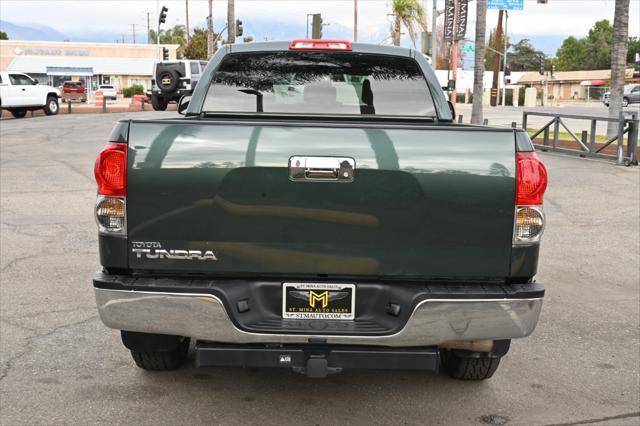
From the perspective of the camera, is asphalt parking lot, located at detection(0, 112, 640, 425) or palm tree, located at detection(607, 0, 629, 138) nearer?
asphalt parking lot, located at detection(0, 112, 640, 425)

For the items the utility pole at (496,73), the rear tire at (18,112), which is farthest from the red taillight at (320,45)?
the utility pole at (496,73)

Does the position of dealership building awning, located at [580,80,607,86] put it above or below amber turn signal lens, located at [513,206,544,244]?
above

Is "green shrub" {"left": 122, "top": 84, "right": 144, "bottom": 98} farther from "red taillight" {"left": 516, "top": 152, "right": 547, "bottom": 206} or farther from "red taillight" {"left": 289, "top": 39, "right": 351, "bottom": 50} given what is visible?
"red taillight" {"left": 516, "top": 152, "right": 547, "bottom": 206}

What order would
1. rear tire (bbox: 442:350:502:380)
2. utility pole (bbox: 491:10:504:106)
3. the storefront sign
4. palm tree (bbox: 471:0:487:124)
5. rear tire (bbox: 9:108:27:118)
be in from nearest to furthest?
rear tire (bbox: 442:350:502:380) < palm tree (bbox: 471:0:487:124) < rear tire (bbox: 9:108:27:118) < utility pole (bbox: 491:10:504:106) < the storefront sign

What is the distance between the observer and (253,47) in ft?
18.9

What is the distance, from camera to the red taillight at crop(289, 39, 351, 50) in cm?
551

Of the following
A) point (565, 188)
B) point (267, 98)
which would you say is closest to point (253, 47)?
point (267, 98)

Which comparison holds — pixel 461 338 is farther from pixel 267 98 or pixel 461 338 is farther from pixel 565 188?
pixel 565 188

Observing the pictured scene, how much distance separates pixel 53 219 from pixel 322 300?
733cm

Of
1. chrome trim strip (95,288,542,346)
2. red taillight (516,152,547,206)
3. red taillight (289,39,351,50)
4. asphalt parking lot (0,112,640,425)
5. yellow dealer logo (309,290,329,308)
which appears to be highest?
red taillight (289,39,351,50)

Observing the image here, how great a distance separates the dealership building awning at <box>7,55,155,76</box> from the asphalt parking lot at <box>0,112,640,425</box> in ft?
264

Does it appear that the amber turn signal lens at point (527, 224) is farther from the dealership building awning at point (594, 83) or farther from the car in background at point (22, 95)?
the dealership building awning at point (594, 83)

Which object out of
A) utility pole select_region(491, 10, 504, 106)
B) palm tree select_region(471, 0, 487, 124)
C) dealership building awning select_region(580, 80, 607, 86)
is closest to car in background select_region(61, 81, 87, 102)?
palm tree select_region(471, 0, 487, 124)

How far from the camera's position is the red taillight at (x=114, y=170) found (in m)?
3.69
